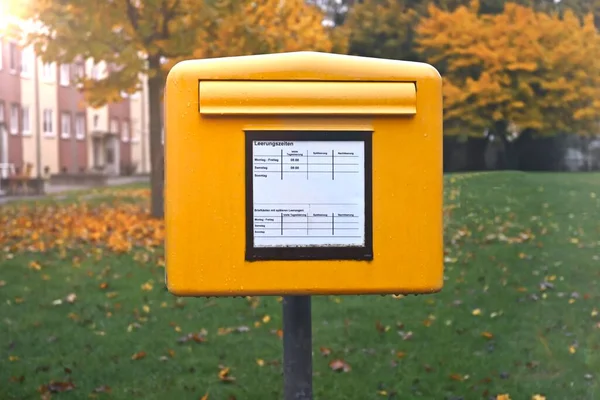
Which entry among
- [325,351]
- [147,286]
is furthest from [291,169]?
[147,286]

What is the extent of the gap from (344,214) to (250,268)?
31cm

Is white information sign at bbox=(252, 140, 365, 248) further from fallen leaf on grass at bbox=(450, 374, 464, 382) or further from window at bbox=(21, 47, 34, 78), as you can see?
window at bbox=(21, 47, 34, 78)

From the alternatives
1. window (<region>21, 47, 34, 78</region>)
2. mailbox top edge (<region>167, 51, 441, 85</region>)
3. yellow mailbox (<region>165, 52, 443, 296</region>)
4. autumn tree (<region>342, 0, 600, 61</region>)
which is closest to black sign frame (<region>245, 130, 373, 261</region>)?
yellow mailbox (<region>165, 52, 443, 296</region>)

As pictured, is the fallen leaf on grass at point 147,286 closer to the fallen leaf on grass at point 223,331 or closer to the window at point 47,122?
the fallen leaf on grass at point 223,331

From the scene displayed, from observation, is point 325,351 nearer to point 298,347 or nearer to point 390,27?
point 298,347

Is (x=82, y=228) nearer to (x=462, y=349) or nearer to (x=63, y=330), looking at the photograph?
(x=63, y=330)

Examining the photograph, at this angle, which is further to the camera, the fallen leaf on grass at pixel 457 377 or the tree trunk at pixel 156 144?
the tree trunk at pixel 156 144

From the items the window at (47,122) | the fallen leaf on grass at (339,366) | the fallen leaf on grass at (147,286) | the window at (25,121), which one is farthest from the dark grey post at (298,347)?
the window at (47,122)

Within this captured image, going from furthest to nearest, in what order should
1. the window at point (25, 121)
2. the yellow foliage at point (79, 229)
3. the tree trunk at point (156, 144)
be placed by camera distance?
1. the window at point (25, 121)
2. the tree trunk at point (156, 144)
3. the yellow foliage at point (79, 229)

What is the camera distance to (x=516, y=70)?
31.8ft

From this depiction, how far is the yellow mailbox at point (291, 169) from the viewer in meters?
2.37

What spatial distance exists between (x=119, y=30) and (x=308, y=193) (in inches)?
465

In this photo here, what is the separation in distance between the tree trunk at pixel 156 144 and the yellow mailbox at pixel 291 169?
11.7 meters

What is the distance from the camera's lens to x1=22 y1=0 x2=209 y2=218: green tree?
12703 mm
